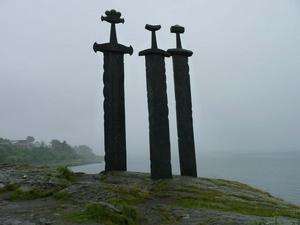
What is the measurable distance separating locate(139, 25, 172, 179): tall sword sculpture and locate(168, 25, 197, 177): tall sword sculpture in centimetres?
72

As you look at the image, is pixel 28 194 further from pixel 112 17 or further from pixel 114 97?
pixel 112 17

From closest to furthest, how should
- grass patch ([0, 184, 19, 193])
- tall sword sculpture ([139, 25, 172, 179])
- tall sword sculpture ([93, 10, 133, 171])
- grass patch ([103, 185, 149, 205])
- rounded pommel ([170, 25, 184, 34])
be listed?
grass patch ([103, 185, 149, 205]) < grass patch ([0, 184, 19, 193]) < tall sword sculpture ([139, 25, 172, 179]) < tall sword sculpture ([93, 10, 133, 171]) < rounded pommel ([170, 25, 184, 34])

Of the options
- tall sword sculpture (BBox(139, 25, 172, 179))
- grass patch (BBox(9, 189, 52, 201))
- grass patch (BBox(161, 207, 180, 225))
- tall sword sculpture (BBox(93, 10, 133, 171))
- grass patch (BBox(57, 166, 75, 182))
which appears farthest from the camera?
tall sword sculpture (BBox(93, 10, 133, 171))

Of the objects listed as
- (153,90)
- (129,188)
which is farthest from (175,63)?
(129,188)

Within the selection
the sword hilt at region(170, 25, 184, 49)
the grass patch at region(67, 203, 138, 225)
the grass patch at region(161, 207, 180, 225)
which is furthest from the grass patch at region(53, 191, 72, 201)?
the sword hilt at region(170, 25, 184, 49)

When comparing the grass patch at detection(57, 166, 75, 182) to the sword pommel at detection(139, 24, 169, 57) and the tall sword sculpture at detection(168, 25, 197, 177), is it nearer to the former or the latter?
the tall sword sculpture at detection(168, 25, 197, 177)

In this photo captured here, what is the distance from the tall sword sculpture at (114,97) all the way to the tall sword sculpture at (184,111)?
1786mm

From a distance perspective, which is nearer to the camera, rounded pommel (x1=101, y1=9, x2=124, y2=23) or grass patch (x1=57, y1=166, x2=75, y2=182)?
grass patch (x1=57, y1=166, x2=75, y2=182)

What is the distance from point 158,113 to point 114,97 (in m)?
1.67

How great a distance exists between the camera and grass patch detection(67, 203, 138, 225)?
23.0 feet

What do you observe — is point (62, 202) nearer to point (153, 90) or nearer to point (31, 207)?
point (31, 207)

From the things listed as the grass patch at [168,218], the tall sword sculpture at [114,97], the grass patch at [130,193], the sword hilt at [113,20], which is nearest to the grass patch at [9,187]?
the grass patch at [130,193]

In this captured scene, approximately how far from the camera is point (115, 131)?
12.2 m

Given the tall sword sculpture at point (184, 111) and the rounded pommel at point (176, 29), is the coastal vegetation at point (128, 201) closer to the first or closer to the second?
the tall sword sculpture at point (184, 111)
